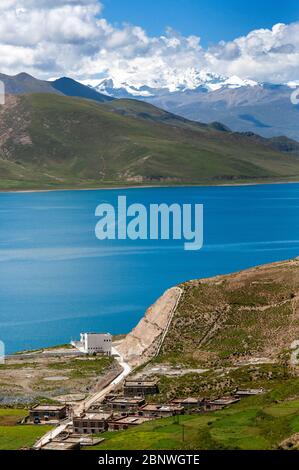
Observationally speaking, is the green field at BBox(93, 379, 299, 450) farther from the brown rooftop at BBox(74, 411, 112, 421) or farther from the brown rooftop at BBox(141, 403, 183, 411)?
the brown rooftop at BBox(74, 411, 112, 421)

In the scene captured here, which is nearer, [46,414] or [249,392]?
[46,414]

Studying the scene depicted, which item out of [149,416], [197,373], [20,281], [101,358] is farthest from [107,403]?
[20,281]

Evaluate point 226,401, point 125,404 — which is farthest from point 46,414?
→ point 226,401

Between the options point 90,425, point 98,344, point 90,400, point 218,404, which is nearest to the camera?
point 90,425

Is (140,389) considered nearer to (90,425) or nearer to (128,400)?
(128,400)

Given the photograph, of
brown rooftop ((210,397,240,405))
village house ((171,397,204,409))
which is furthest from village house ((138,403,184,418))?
brown rooftop ((210,397,240,405))

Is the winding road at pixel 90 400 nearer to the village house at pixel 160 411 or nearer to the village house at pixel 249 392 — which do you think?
the village house at pixel 160 411
